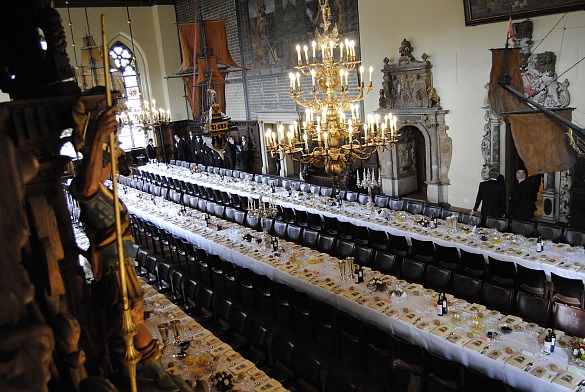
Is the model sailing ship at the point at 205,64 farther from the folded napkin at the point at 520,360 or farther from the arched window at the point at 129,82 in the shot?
the arched window at the point at 129,82

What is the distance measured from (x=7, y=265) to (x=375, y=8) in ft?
51.1

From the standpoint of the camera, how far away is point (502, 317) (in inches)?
236

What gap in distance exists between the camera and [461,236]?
9.12m

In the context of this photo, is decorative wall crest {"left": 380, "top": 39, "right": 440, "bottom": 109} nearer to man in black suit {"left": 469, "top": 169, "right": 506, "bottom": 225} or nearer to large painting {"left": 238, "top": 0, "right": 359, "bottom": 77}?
large painting {"left": 238, "top": 0, "right": 359, "bottom": 77}

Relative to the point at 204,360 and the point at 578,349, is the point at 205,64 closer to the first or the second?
the point at 204,360

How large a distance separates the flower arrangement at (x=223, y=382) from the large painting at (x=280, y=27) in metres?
13.3

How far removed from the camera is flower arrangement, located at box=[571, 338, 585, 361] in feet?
16.2

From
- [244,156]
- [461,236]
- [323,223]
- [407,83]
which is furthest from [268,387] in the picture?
[244,156]

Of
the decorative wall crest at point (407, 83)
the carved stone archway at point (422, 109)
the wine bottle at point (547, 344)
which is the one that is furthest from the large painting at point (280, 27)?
the wine bottle at point (547, 344)

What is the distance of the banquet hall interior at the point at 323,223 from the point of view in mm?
2359

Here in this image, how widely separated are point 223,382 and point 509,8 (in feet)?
35.6

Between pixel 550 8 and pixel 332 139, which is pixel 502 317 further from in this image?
pixel 550 8

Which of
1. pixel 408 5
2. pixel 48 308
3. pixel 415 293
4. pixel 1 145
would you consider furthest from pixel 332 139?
pixel 408 5

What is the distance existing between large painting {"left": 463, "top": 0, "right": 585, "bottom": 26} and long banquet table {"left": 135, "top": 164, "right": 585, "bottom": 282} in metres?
5.39
